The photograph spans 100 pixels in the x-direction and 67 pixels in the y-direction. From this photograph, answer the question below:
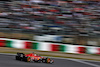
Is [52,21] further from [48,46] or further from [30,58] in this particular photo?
[30,58]

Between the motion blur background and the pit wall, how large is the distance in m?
0.27

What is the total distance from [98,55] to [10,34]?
598cm

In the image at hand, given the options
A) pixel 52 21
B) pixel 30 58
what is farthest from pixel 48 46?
pixel 30 58

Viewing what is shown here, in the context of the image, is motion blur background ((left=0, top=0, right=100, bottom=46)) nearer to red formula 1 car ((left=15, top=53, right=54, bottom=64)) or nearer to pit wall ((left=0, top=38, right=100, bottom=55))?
pit wall ((left=0, top=38, right=100, bottom=55))

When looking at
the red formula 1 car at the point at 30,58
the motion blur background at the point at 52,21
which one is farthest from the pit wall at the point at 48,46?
the red formula 1 car at the point at 30,58

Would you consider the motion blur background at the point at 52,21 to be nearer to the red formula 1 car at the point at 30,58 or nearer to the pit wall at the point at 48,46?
the pit wall at the point at 48,46

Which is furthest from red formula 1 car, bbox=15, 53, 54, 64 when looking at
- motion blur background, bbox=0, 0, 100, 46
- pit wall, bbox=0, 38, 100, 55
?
motion blur background, bbox=0, 0, 100, 46

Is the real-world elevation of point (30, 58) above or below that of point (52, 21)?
below

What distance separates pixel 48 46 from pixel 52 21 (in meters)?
1.70

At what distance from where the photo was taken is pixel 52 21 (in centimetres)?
1214

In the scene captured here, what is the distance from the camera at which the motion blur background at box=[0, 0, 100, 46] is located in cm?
1159

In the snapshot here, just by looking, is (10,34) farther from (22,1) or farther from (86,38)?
(86,38)

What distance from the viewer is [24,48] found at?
11.9 metres

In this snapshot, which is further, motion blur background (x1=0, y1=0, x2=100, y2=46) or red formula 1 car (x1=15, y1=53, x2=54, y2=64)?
motion blur background (x1=0, y1=0, x2=100, y2=46)
